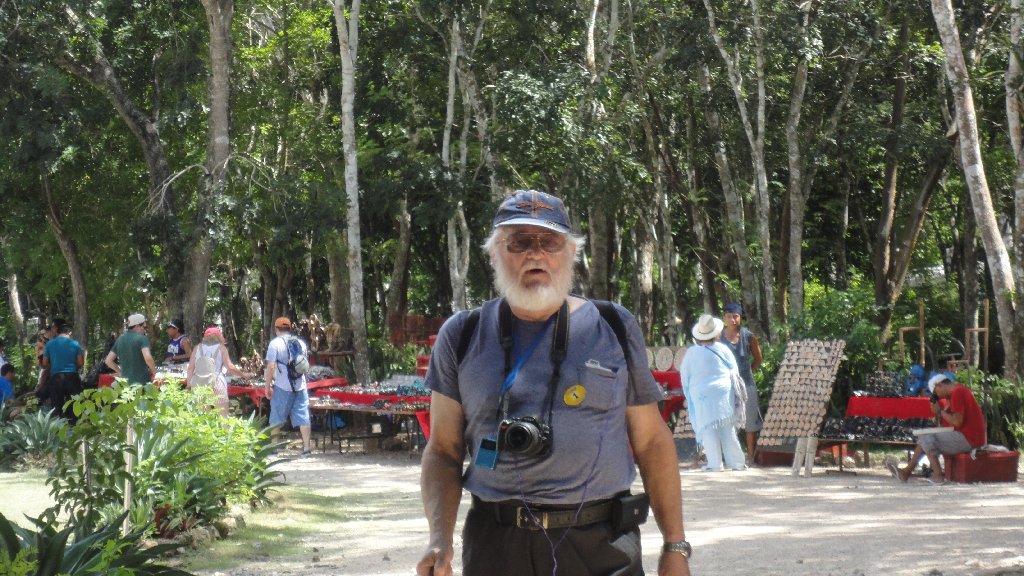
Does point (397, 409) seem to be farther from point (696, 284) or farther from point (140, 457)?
point (696, 284)

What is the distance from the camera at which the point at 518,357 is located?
3846mm

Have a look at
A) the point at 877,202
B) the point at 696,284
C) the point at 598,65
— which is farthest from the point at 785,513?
the point at 696,284

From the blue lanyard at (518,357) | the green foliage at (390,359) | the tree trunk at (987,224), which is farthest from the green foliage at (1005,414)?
the blue lanyard at (518,357)

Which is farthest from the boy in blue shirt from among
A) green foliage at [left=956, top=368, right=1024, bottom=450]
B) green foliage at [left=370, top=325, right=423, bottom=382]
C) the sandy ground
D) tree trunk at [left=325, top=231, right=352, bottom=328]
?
tree trunk at [left=325, top=231, right=352, bottom=328]

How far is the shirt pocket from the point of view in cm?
378

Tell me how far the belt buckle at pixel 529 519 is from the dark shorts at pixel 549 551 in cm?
1

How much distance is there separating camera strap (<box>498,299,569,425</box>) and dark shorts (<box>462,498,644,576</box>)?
327 mm

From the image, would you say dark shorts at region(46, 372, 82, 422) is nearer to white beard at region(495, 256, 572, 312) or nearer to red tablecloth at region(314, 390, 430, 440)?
red tablecloth at region(314, 390, 430, 440)

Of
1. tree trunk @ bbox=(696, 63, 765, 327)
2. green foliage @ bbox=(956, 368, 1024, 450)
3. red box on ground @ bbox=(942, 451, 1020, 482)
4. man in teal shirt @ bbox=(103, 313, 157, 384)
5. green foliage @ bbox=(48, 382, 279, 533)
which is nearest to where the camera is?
green foliage @ bbox=(48, 382, 279, 533)

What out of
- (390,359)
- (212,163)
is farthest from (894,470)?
(390,359)

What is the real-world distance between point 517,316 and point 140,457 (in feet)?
19.4

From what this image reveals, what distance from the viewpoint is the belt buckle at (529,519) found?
3.76 m

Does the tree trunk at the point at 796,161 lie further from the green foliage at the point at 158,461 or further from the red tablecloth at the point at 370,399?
the green foliage at the point at 158,461

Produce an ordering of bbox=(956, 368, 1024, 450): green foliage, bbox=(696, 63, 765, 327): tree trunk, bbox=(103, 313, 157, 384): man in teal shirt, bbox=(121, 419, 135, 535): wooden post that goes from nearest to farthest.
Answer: bbox=(121, 419, 135, 535): wooden post, bbox=(956, 368, 1024, 450): green foliage, bbox=(103, 313, 157, 384): man in teal shirt, bbox=(696, 63, 765, 327): tree trunk
